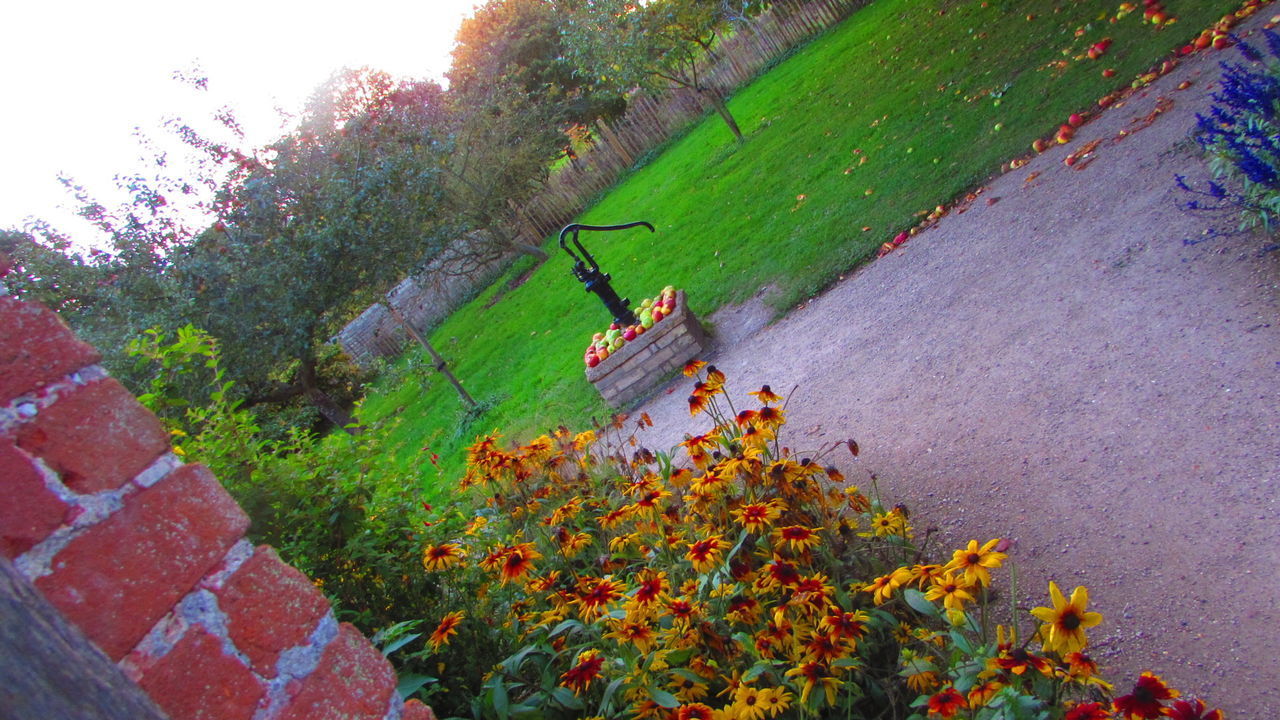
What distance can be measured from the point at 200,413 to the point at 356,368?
8.79 m

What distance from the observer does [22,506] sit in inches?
46.2

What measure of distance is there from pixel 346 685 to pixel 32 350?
2.70 feet

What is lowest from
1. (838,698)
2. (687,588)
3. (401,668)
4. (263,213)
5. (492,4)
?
(838,698)

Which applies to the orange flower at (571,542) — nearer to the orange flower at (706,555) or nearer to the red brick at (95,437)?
the orange flower at (706,555)

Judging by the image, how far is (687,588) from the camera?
268cm

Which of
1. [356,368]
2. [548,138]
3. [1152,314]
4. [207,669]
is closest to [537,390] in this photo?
[356,368]

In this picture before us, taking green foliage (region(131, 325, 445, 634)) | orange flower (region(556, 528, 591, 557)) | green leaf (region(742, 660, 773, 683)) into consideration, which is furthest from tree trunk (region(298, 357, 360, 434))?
green leaf (region(742, 660, 773, 683))

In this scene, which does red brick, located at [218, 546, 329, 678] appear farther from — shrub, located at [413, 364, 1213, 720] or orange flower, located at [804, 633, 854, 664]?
orange flower, located at [804, 633, 854, 664]

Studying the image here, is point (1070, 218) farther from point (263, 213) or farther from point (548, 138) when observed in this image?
point (548, 138)

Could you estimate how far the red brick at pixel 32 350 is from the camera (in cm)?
125

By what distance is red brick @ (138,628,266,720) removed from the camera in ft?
4.04

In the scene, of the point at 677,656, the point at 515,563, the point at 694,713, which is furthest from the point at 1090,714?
the point at 515,563

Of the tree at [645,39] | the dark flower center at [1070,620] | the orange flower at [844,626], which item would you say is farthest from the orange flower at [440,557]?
the tree at [645,39]

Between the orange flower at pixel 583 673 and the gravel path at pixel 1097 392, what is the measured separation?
166 cm
